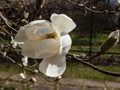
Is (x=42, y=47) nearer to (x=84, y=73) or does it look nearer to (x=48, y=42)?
(x=48, y=42)

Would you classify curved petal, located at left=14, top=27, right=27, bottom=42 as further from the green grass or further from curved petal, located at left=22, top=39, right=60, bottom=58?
the green grass

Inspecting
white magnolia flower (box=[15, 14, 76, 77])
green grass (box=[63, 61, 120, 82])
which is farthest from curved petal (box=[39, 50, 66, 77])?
green grass (box=[63, 61, 120, 82])

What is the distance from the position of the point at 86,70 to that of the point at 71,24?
537cm

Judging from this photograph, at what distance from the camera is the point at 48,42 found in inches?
35.9

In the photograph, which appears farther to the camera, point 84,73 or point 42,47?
point 84,73

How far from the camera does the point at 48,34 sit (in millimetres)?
917

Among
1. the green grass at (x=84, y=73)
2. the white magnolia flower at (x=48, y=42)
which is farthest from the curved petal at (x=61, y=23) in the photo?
the green grass at (x=84, y=73)

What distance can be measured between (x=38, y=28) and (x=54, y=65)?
101 millimetres

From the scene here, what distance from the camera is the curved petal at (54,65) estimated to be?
2.99ft

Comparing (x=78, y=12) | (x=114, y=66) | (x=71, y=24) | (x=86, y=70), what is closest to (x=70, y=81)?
(x=86, y=70)

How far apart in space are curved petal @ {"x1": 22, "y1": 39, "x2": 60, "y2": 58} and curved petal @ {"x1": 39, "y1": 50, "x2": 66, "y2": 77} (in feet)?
0.06

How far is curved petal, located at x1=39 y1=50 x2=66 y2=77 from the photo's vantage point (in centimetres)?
91

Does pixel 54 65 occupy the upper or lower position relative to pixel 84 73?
upper

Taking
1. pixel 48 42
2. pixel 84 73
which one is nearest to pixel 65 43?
pixel 48 42
